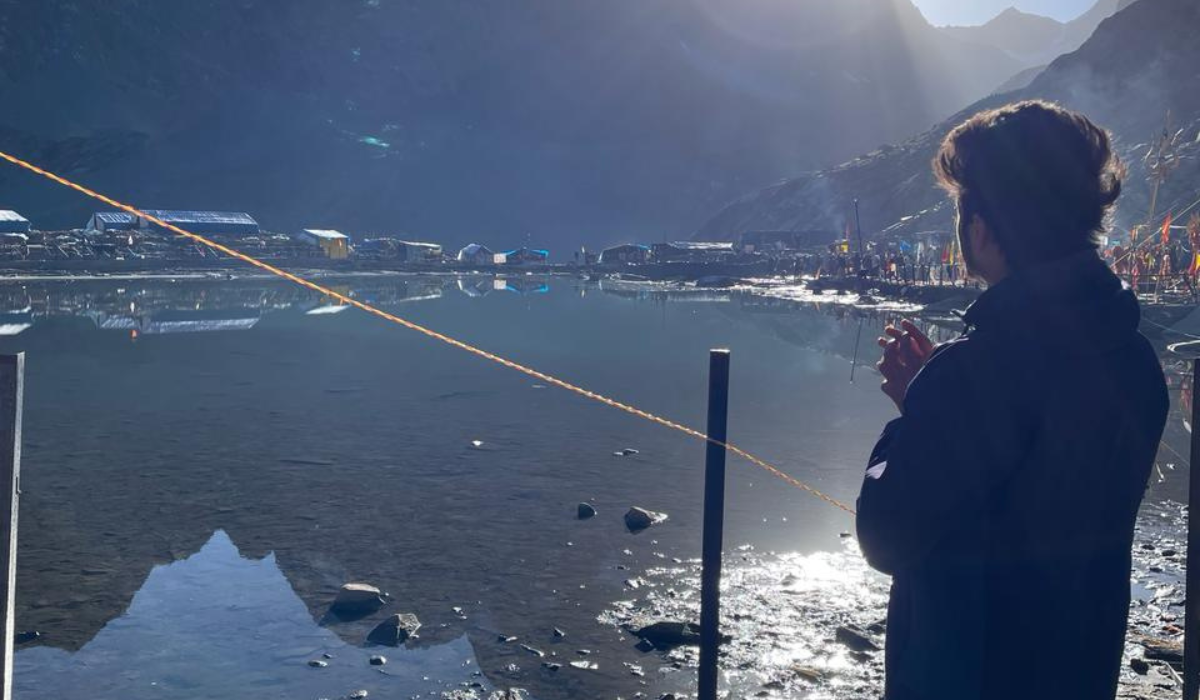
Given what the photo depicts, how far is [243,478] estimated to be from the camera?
13555 mm

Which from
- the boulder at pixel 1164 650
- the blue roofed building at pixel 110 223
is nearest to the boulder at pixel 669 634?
the boulder at pixel 1164 650

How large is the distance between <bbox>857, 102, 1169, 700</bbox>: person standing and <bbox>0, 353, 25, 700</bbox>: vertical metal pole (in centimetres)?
338

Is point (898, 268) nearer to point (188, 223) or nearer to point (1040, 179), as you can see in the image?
point (1040, 179)

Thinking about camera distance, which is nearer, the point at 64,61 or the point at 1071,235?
the point at 1071,235

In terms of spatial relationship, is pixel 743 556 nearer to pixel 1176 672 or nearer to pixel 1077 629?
pixel 1176 672

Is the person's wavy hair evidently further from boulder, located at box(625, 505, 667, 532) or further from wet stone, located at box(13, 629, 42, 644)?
boulder, located at box(625, 505, 667, 532)

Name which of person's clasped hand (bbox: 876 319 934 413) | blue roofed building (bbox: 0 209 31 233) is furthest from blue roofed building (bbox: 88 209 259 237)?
person's clasped hand (bbox: 876 319 934 413)

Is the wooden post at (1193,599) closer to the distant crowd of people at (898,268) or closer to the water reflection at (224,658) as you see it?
the water reflection at (224,658)

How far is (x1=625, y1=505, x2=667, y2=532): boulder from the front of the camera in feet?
37.4

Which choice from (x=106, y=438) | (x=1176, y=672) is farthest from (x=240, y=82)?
(x=1176, y=672)

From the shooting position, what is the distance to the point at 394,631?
8.16 meters

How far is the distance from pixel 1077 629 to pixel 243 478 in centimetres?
1260

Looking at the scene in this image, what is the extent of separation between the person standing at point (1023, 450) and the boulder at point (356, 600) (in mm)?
6896

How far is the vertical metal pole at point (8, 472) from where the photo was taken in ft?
13.3
